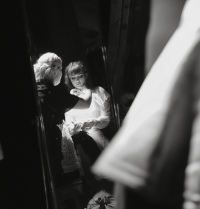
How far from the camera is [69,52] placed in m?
1.58

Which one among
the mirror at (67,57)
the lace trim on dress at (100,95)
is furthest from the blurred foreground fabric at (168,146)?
the lace trim on dress at (100,95)

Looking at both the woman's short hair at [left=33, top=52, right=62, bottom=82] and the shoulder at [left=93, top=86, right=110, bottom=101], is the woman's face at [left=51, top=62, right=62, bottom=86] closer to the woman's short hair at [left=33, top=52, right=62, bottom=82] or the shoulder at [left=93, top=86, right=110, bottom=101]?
the woman's short hair at [left=33, top=52, right=62, bottom=82]

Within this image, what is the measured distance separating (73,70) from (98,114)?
30 cm

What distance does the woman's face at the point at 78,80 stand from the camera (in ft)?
5.18

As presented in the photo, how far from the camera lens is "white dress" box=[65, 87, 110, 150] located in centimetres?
158

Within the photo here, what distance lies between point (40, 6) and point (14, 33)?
0.39 m

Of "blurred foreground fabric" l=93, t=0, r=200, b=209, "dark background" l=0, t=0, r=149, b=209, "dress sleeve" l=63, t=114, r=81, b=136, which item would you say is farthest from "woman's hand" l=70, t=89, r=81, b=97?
"blurred foreground fabric" l=93, t=0, r=200, b=209

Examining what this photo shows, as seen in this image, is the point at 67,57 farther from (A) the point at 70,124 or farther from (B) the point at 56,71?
(A) the point at 70,124

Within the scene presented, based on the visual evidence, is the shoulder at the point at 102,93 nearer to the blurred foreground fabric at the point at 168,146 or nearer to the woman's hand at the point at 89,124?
the woman's hand at the point at 89,124

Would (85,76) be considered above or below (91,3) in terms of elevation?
below

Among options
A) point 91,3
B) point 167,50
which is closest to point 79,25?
point 91,3

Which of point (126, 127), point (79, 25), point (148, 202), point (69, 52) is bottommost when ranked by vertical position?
point (148, 202)

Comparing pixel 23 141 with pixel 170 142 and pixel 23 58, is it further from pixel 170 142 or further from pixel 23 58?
pixel 170 142

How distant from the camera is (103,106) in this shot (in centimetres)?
165
